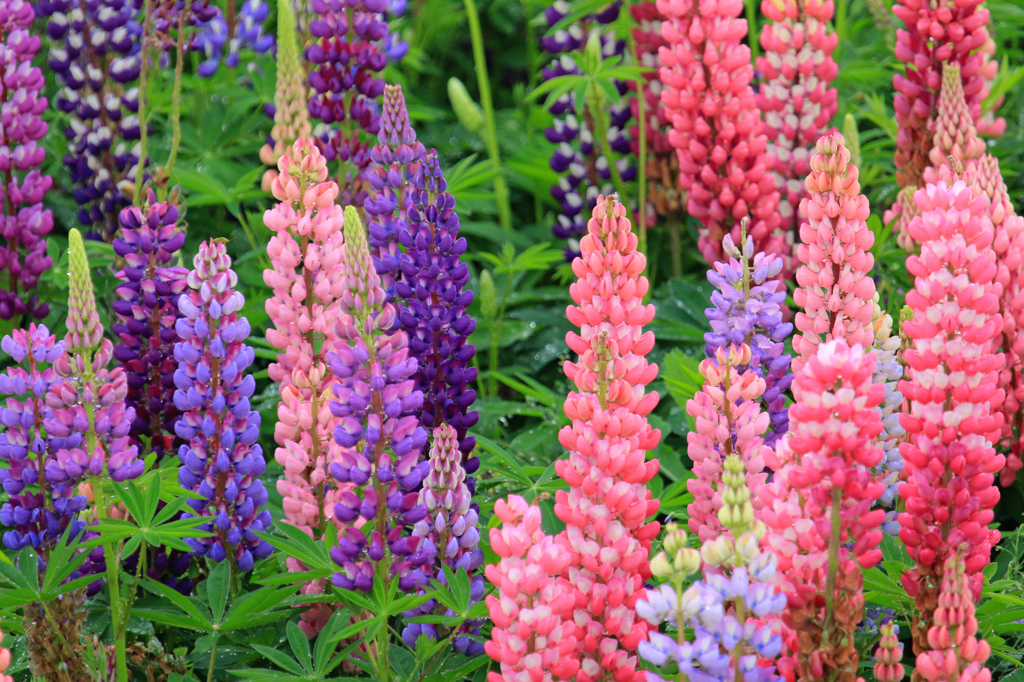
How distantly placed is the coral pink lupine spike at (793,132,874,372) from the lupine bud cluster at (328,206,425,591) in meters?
0.65

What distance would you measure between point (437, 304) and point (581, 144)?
1541 millimetres

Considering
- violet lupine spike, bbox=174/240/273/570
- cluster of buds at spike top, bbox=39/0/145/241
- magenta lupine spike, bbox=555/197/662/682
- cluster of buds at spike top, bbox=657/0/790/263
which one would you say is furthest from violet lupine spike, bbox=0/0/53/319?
magenta lupine spike, bbox=555/197/662/682

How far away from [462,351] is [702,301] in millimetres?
1186

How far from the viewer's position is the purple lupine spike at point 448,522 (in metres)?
1.82

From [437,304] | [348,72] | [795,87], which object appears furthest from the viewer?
[348,72]

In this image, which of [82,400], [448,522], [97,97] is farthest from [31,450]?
[97,97]

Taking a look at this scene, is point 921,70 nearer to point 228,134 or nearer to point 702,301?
point 702,301

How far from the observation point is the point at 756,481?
5.37ft

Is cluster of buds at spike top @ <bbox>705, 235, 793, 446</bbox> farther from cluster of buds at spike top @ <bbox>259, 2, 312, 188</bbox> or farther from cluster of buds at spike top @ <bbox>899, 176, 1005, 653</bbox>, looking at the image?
cluster of buds at spike top @ <bbox>259, 2, 312, 188</bbox>

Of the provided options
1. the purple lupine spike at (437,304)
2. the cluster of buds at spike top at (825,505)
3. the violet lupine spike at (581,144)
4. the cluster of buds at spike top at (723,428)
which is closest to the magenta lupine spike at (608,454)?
the cluster of buds at spike top at (723,428)

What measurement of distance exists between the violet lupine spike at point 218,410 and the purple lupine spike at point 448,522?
335 mm

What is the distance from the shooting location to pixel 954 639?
1.37 meters

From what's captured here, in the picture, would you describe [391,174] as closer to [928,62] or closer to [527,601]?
[527,601]

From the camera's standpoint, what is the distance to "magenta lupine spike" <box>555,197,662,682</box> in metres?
1.55
